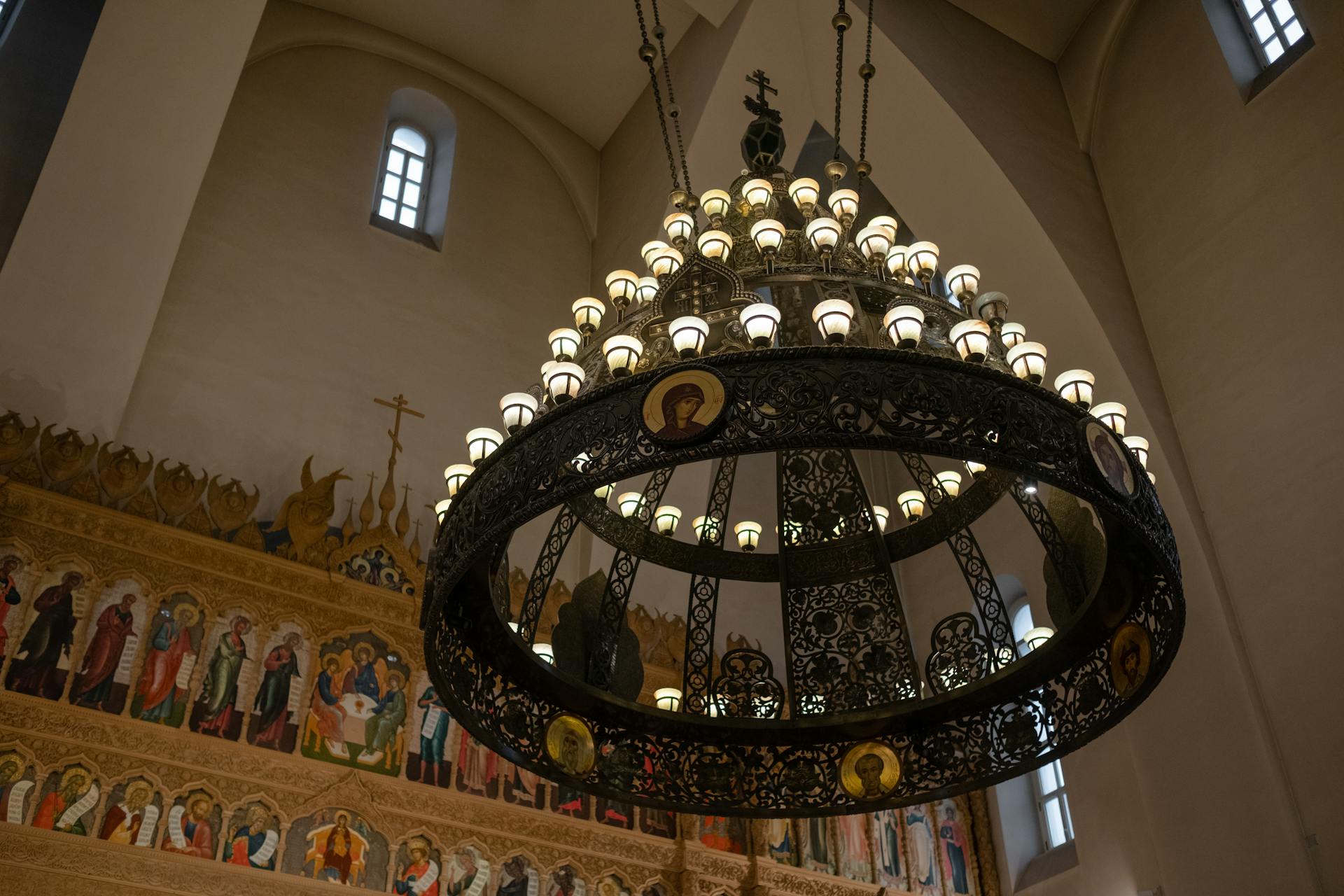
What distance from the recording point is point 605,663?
19.6 ft

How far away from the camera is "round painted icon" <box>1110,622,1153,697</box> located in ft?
16.8

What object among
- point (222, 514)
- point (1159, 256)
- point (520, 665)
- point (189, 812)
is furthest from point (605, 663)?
point (1159, 256)

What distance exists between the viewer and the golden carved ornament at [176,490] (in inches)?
347

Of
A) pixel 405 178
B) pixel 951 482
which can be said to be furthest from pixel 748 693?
pixel 405 178

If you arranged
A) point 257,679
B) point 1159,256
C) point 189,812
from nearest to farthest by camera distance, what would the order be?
point 189,812 < point 257,679 < point 1159,256

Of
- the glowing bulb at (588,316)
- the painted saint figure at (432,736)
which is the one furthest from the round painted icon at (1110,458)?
the painted saint figure at (432,736)

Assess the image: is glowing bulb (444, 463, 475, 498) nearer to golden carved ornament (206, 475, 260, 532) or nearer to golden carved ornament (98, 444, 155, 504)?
golden carved ornament (206, 475, 260, 532)

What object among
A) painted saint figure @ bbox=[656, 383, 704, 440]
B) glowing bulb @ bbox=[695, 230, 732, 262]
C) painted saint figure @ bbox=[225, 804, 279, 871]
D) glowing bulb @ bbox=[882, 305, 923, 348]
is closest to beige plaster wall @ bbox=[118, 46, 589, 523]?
painted saint figure @ bbox=[225, 804, 279, 871]

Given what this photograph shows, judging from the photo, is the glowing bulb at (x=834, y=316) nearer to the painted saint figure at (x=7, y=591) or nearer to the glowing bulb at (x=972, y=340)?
the glowing bulb at (x=972, y=340)

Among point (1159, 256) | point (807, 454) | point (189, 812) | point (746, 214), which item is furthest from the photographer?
point (1159, 256)

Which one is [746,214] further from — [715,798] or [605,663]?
[715,798]

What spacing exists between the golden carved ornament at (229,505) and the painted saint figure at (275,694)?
3.16 feet

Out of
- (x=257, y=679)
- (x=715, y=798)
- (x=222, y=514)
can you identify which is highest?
(x=222, y=514)

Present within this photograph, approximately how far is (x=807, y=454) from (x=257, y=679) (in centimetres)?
441
